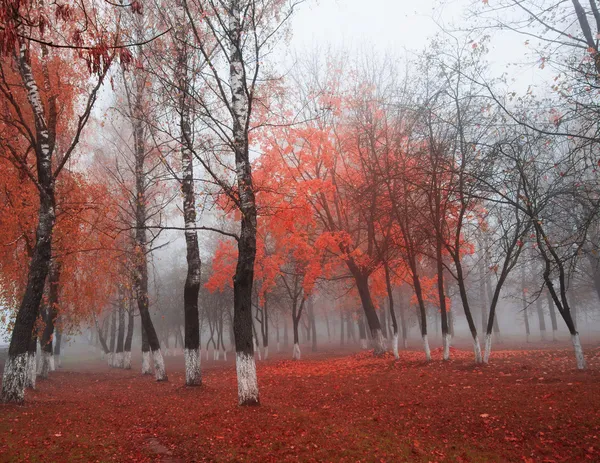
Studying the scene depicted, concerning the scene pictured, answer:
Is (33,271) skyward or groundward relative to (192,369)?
skyward

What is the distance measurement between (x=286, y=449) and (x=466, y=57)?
12.7m

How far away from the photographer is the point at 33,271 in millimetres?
10086

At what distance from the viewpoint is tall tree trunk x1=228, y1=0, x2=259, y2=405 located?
9.05m

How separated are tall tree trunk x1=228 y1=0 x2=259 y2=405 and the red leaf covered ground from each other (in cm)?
69

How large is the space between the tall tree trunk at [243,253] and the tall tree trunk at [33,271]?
5.05 m

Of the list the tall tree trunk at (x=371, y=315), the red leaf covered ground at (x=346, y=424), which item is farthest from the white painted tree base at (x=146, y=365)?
the tall tree trunk at (x=371, y=315)

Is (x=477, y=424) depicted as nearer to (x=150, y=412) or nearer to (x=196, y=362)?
(x=150, y=412)

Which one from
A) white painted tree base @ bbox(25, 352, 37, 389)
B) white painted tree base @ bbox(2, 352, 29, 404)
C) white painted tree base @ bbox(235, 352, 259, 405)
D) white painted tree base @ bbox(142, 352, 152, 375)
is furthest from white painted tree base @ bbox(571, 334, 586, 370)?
white painted tree base @ bbox(142, 352, 152, 375)

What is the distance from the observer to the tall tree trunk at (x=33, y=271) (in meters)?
9.70

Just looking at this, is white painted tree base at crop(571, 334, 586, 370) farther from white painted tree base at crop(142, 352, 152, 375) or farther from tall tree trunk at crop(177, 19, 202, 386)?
white painted tree base at crop(142, 352, 152, 375)

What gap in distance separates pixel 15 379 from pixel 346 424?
26.4 feet

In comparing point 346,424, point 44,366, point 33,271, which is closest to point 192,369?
point 33,271

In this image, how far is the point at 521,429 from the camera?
6.67 meters

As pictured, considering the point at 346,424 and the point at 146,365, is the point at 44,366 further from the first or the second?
the point at 346,424
